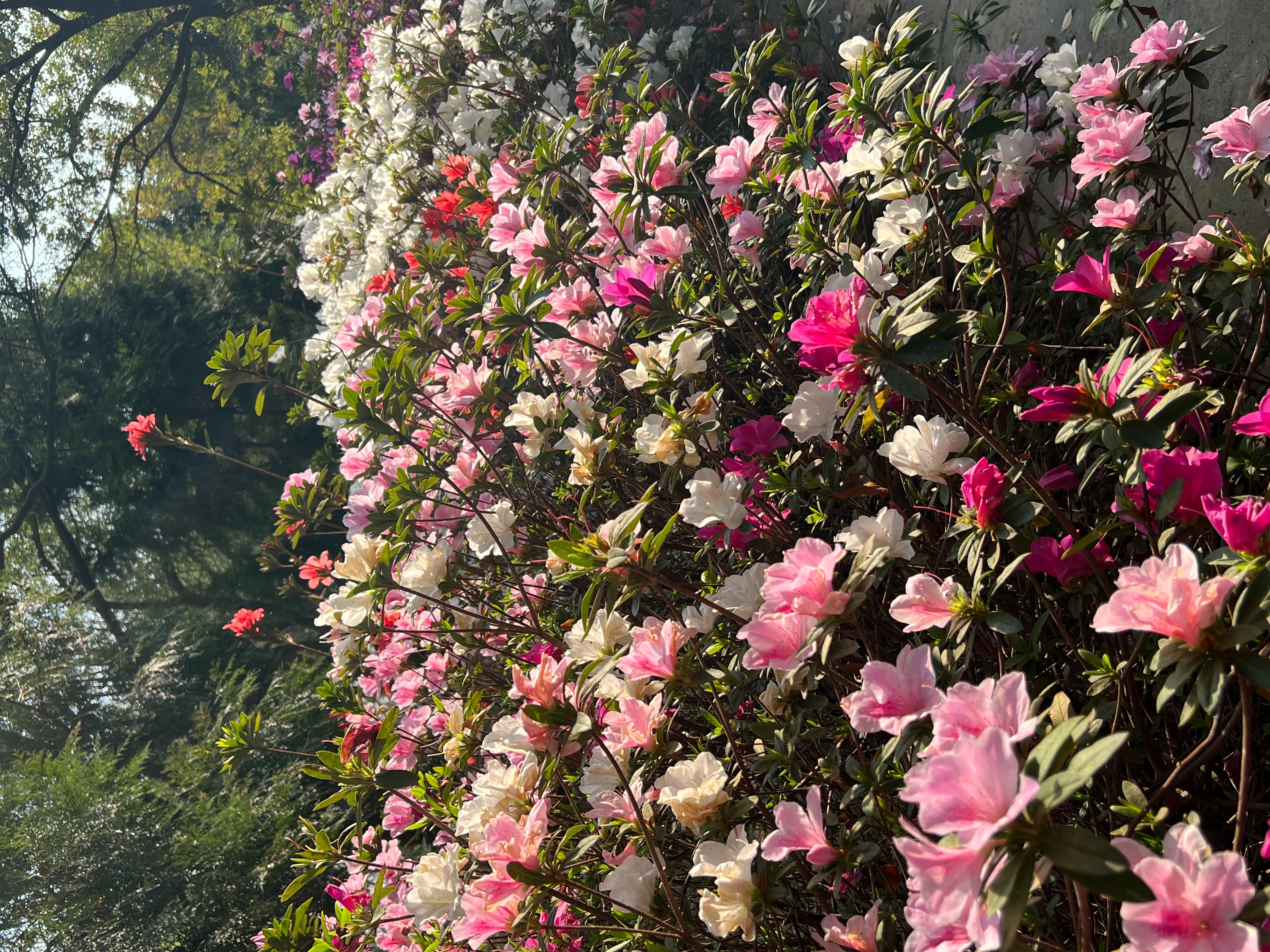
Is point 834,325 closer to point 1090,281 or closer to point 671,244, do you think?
point 1090,281

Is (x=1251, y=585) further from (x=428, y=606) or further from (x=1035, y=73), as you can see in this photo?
(x=428, y=606)

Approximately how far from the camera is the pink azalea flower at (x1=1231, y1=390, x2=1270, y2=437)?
71 centimetres

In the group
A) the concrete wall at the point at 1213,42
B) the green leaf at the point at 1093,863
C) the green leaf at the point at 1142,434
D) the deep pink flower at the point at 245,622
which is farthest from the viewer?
the deep pink flower at the point at 245,622

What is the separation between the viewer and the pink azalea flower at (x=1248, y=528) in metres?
0.62

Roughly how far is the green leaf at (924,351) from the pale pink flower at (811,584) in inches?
7.1

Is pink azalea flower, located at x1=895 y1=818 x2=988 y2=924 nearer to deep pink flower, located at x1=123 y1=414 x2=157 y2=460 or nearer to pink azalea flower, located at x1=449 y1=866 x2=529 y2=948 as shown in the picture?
pink azalea flower, located at x1=449 y1=866 x2=529 y2=948

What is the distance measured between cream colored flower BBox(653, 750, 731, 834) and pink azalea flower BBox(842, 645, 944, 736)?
30 cm

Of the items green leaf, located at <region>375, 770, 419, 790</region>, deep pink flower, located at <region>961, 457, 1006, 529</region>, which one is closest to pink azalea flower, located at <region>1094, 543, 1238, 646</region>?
deep pink flower, located at <region>961, 457, 1006, 529</region>

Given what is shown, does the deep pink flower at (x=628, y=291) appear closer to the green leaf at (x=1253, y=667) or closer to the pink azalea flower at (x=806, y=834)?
the pink azalea flower at (x=806, y=834)

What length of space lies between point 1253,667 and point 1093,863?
0.68ft

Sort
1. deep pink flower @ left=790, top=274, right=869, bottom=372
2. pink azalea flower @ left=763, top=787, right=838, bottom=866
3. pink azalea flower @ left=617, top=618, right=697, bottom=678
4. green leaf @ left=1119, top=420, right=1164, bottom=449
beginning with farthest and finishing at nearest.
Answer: pink azalea flower @ left=617, top=618, right=697, bottom=678, pink azalea flower @ left=763, top=787, right=838, bottom=866, deep pink flower @ left=790, top=274, right=869, bottom=372, green leaf @ left=1119, top=420, right=1164, bottom=449

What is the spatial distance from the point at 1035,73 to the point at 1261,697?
118 cm

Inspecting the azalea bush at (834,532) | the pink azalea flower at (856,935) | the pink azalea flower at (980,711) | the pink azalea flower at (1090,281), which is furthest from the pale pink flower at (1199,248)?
the pink azalea flower at (856,935)

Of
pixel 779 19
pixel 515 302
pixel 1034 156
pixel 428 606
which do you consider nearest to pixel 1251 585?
pixel 1034 156
